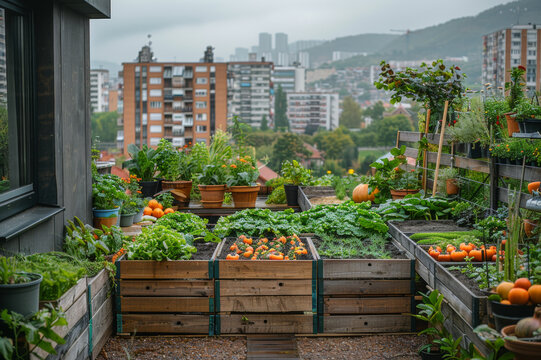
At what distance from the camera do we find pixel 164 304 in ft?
14.8

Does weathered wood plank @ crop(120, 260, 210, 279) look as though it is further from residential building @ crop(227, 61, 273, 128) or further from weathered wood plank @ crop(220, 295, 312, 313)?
residential building @ crop(227, 61, 273, 128)

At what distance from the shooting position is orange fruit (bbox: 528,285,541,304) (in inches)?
116

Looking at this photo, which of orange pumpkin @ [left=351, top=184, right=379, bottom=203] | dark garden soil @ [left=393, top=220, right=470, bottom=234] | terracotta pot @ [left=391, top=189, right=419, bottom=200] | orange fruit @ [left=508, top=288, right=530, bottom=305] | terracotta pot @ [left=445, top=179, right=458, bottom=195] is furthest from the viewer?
orange pumpkin @ [left=351, top=184, right=379, bottom=203]

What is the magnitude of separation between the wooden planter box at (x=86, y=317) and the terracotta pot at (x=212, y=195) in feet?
11.5

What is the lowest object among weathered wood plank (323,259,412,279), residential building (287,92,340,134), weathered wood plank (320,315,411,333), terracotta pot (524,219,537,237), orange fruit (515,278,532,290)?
weathered wood plank (320,315,411,333)

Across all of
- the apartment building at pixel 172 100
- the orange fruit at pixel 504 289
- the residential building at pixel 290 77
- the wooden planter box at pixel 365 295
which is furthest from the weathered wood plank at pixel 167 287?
the residential building at pixel 290 77

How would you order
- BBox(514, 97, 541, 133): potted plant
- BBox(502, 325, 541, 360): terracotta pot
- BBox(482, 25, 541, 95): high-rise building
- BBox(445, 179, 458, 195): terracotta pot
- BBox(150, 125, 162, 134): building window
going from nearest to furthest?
BBox(502, 325, 541, 360): terracotta pot < BBox(514, 97, 541, 133): potted plant < BBox(445, 179, 458, 195): terracotta pot < BBox(482, 25, 541, 95): high-rise building < BBox(150, 125, 162, 134): building window

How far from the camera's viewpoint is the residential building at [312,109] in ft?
333

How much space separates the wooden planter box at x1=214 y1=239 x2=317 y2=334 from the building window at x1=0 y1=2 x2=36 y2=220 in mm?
1533

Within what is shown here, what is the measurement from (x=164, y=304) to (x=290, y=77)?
431 ft

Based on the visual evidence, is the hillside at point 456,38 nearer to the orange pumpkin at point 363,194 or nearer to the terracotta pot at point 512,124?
the orange pumpkin at point 363,194

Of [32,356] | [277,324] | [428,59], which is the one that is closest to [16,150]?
[32,356]

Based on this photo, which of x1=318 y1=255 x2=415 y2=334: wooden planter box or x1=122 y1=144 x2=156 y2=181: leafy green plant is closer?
x1=318 y1=255 x2=415 y2=334: wooden planter box

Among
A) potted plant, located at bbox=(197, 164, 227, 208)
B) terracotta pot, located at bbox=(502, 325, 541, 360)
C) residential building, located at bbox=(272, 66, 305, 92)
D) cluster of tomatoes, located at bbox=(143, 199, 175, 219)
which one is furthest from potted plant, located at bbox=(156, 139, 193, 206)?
residential building, located at bbox=(272, 66, 305, 92)
